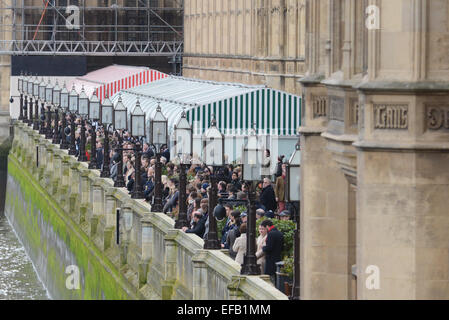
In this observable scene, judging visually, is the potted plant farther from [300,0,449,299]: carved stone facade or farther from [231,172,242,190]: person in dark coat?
[231,172,242,190]: person in dark coat

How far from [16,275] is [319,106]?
110 ft

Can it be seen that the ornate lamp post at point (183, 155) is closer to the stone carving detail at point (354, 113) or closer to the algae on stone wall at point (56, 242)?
the algae on stone wall at point (56, 242)

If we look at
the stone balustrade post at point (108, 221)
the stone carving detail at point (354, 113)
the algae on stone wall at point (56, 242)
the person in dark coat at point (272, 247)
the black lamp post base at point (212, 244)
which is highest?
the stone carving detail at point (354, 113)

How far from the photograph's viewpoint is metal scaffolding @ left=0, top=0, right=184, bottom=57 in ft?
267

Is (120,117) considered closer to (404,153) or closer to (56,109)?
(56,109)

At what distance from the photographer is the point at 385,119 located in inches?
538

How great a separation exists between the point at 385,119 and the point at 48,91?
53.8m

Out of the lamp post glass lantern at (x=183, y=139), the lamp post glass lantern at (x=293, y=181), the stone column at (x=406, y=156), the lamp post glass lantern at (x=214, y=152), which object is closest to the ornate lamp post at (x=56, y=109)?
the lamp post glass lantern at (x=183, y=139)

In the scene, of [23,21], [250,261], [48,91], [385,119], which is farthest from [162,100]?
[23,21]

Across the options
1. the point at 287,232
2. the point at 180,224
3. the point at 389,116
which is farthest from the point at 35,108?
the point at 389,116

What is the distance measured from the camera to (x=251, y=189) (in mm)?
20469

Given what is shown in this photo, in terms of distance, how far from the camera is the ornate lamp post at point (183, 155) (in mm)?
25344

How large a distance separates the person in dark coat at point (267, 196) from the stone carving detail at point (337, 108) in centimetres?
1057

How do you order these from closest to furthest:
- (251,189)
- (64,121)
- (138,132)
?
(251,189)
(138,132)
(64,121)
